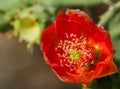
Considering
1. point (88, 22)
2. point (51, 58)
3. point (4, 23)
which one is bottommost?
point (4, 23)

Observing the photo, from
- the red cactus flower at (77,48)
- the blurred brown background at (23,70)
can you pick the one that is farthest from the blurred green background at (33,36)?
the red cactus flower at (77,48)

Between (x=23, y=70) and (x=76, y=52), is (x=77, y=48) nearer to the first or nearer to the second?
(x=76, y=52)

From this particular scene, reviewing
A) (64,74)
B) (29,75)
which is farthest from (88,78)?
(29,75)

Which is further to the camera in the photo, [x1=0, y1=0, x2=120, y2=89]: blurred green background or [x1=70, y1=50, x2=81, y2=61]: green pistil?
[x1=0, y1=0, x2=120, y2=89]: blurred green background

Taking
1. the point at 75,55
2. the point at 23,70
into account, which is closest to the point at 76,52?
the point at 75,55

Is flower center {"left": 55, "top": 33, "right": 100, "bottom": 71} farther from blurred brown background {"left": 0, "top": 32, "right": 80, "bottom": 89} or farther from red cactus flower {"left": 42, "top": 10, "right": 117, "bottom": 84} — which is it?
blurred brown background {"left": 0, "top": 32, "right": 80, "bottom": 89}

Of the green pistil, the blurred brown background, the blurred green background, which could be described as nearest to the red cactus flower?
the green pistil

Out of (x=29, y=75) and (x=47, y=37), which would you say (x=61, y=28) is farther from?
(x=29, y=75)
